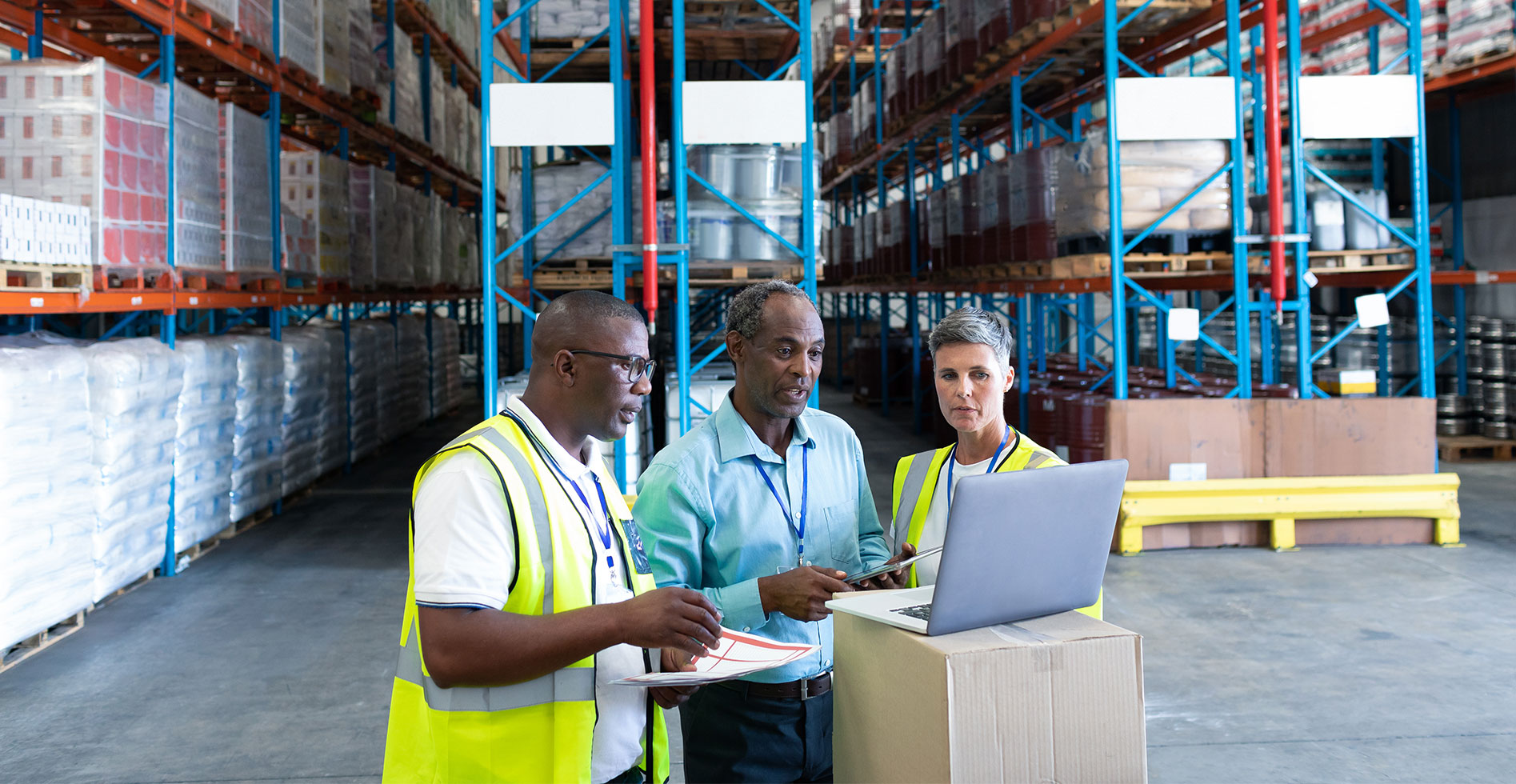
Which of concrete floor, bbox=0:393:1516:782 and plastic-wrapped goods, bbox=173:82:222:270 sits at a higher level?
plastic-wrapped goods, bbox=173:82:222:270

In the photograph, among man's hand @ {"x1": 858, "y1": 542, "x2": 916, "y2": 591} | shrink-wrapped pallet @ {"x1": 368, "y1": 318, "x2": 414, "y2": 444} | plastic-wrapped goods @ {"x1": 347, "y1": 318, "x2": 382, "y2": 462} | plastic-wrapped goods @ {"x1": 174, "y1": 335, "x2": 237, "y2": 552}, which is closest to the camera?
man's hand @ {"x1": 858, "y1": 542, "x2": 916, "y2": 591}

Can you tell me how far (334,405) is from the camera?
1173 centimetres

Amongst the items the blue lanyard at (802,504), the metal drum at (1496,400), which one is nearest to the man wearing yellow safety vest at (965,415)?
the blue lanyard at (802,504)

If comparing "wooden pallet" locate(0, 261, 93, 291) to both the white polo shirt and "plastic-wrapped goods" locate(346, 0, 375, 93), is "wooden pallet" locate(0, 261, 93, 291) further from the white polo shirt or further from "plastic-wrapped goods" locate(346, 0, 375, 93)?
"plastic-wrapped goods" locate(346, 0, 375, 93)

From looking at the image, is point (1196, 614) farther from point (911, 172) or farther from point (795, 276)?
point (911, 172)

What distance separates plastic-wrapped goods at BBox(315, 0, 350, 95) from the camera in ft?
35.7

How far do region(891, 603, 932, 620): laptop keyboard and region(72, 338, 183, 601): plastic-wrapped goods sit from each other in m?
6.17

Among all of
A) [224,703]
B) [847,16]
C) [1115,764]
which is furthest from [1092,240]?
[847,16]

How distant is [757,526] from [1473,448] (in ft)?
42.0

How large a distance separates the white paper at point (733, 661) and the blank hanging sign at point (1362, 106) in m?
8.07

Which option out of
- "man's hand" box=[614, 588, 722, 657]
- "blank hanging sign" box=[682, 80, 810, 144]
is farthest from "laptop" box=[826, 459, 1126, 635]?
"blank hanging sign" box=[682, 80, 810, 144]

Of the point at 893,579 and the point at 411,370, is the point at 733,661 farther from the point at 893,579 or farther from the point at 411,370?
the point at 411,370

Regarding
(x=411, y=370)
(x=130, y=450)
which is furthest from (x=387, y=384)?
(x=130, y=450)

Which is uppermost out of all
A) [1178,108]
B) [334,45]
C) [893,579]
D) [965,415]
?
[334,45]
